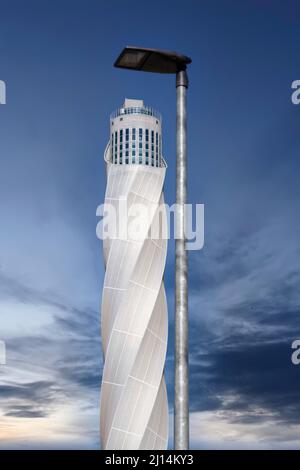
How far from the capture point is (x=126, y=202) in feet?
220

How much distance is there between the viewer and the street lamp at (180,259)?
26.7 metres

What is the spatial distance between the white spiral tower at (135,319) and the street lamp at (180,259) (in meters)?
35.4

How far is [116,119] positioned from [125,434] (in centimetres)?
3065

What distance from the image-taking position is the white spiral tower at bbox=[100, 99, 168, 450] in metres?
62.2

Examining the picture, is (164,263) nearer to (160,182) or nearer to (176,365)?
(160,182)

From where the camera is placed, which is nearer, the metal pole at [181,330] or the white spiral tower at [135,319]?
the metal pole at [181,330]

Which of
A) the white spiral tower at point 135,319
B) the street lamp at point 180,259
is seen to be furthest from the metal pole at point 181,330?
the white spiral tower at point 135,319

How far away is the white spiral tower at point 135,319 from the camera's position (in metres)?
62.2

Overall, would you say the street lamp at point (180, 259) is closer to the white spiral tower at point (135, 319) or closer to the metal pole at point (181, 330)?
the metal pole at point (181, 330)

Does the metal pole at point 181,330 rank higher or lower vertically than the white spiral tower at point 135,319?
lower

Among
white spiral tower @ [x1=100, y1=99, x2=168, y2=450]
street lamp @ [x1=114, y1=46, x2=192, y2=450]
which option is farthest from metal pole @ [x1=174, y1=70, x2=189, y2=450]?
white spiral tower @ [x1=100, y1=99, x2=168, y2=450]

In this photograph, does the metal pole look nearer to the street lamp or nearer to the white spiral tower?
the street lamp

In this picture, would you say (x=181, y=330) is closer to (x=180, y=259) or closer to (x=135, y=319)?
(x=180, y=259)

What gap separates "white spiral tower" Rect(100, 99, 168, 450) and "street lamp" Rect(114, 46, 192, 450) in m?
35.4
